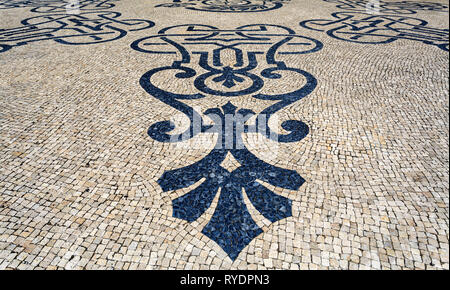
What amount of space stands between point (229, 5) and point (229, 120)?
7.77 meters

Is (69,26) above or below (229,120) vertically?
above

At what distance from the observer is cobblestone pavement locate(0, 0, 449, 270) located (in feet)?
7.89

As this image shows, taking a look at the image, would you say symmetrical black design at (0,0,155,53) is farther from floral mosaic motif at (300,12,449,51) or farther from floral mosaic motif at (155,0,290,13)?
floral mosaic motif at (300,12,449,51)

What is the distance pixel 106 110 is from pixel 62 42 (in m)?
3.56

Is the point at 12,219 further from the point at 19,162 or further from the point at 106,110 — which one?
the point at 106,110

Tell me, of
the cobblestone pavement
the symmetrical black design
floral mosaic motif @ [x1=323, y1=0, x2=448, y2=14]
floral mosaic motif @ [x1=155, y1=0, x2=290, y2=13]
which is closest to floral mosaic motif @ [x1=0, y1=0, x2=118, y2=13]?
the symmetrical black design

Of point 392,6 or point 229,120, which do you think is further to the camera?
point 392,6

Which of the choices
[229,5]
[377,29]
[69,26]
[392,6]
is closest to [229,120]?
[377,29]

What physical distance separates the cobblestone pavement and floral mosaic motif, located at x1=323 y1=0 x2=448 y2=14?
3436 mm

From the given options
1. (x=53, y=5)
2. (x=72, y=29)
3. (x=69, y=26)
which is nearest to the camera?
(x=72, y=29)

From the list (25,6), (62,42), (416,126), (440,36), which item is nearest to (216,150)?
(416,126)

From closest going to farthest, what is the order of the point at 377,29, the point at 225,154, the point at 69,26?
the point at 225,154, the point at 377,29, the point at 69,26

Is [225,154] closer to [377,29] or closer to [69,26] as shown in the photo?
[377,29]

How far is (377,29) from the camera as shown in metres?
7.64
